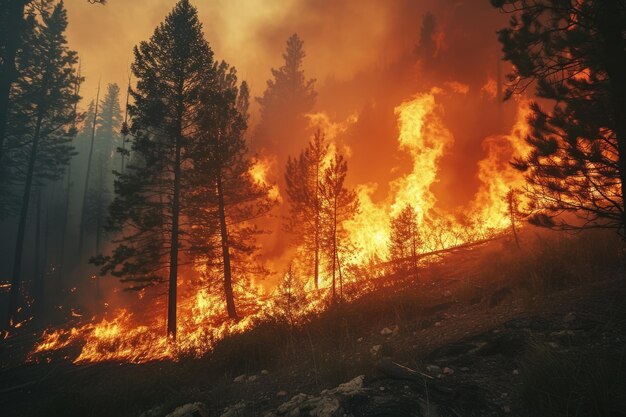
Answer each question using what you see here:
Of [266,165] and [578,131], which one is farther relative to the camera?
[266,165]

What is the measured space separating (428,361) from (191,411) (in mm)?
3954

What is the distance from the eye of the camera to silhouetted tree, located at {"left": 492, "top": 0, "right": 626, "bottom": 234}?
6316 mm

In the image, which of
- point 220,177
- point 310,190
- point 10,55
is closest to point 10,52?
point 10,55

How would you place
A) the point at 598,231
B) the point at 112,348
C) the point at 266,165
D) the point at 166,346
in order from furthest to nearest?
the point at 266,165
the point at 112,348
the point at 166,346
the point at 598,231

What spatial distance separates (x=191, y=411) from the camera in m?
5.21

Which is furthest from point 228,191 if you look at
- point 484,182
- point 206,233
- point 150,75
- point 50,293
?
point 50,293

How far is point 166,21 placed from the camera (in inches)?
647

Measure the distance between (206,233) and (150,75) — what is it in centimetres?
861

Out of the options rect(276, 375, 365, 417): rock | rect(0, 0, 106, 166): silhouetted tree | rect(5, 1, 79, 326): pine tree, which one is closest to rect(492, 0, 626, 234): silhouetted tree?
rect(276, 375, 365, 417): rock

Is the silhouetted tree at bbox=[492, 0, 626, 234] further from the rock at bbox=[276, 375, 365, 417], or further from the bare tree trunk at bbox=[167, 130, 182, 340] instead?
the bare tree trunk at bbox=[167, 130, 182, 340]

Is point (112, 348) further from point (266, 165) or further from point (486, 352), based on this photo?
point (266, 165)

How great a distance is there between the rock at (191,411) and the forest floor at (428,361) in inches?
1.2

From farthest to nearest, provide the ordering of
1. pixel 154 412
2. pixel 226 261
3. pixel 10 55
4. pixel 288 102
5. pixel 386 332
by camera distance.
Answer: pixel 288 102, pixel 10 55, pixel 226 261, pixel 386 332, pixel 154 412

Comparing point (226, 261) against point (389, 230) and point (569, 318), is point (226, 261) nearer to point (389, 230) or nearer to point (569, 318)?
point (389, 230)
